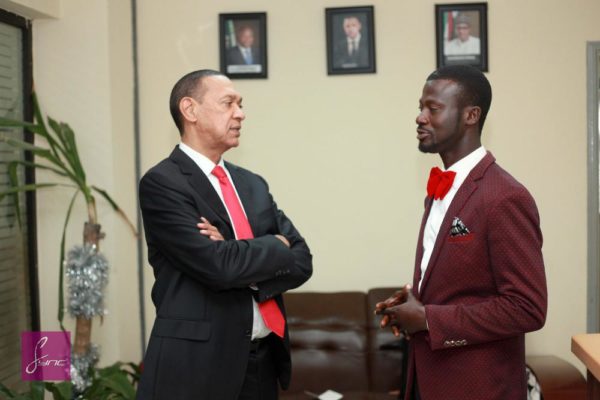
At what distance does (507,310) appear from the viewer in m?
1.75

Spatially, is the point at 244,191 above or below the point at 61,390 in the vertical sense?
above

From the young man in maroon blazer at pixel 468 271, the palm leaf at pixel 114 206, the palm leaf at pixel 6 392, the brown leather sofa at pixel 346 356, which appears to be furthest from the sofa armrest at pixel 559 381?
the palm leaf at pixel 6 392

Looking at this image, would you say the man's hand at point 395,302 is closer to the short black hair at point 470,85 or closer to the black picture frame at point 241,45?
the short black hair at point 470,85

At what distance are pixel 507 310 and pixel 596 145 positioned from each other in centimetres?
236

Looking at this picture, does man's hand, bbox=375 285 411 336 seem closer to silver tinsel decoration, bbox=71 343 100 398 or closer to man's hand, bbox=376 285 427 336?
man's hand, bbox=376 285 427 336

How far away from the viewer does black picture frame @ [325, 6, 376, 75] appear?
12.5 ft

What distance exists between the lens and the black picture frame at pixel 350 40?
12.5 feet

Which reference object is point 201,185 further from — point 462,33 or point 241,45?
point 462,33

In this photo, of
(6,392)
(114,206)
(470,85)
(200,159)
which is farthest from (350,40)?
(6,392)

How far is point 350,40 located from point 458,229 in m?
2.19

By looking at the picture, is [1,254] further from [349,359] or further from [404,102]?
[404,102]

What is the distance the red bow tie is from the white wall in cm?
188

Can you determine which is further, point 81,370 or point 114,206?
point 114,206

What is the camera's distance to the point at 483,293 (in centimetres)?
184
